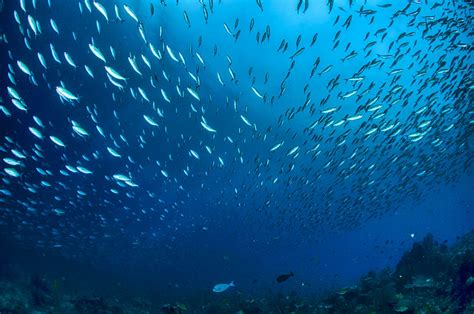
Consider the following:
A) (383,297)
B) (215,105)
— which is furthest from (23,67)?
(215,105)

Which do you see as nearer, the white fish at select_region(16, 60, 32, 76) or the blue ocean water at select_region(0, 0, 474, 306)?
the white fish at select_region(16, 60, 32, 76)

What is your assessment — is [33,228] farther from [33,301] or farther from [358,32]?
[358,32]

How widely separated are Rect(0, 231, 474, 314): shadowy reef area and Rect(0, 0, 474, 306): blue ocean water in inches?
193

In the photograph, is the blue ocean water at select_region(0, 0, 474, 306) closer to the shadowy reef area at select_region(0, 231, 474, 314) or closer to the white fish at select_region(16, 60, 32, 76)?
the white fish at select_region(16, 60, 32, 76)

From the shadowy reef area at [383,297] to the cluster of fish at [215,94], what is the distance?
5.22m

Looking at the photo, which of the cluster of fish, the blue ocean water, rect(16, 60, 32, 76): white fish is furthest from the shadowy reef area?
rect(16, 60, 32, 76): white fish

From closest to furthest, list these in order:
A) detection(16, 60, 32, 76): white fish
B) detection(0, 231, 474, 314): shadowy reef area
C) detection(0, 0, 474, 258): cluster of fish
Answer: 1. detection(0, 231, 474, 314): shadowy reef area
2. detection(16, 60, 32, 76): white fish
3. detection(0, 0, 474, 258): cluster of fish

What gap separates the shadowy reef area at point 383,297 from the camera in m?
7.86

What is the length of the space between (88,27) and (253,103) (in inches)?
495

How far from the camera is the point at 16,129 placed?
909 inches

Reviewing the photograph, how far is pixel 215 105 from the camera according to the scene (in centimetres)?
2292

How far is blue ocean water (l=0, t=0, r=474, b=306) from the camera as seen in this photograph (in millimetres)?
12820

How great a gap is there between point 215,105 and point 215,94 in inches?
50.1

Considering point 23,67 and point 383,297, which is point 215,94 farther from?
point 383,297
